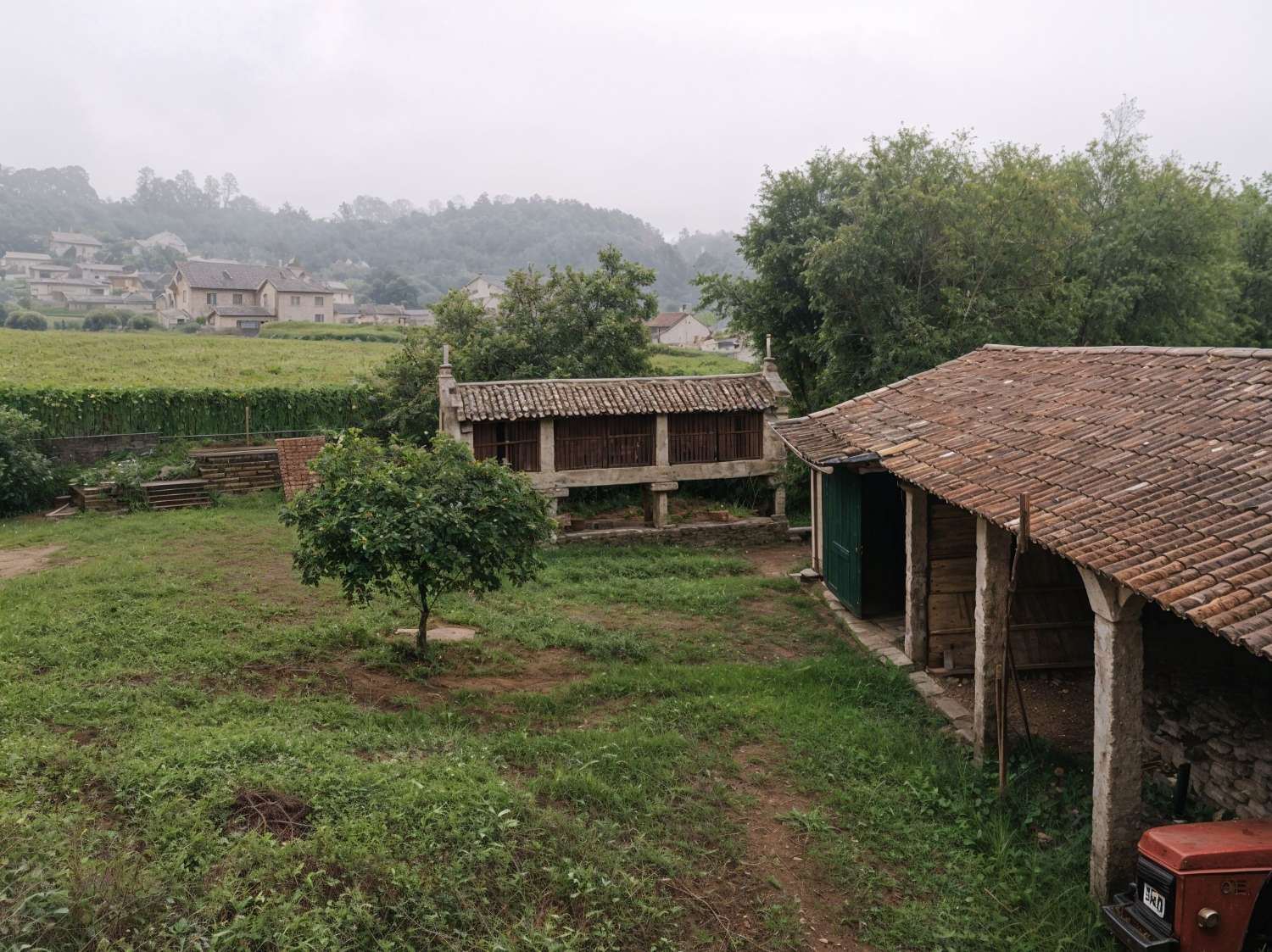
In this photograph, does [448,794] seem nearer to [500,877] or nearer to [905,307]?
[500,877]

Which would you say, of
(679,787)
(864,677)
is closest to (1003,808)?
(679,787)

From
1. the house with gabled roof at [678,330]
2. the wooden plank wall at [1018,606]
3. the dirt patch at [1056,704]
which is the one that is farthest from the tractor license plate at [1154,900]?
the house with gabled roof at [678,330]

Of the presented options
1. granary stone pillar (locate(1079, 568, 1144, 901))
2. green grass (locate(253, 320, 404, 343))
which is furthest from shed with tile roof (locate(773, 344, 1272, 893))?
green grass (locate(253, 320, 404, 343))

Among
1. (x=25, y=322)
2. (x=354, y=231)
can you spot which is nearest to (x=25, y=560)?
(x=25, y=322)

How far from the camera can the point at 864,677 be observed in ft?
37.0

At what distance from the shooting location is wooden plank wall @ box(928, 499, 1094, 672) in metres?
11.0

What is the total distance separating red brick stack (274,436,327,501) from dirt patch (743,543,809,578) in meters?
12.0

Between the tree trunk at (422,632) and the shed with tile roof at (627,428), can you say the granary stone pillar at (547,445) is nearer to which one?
the shed with tile roof at (627,428)

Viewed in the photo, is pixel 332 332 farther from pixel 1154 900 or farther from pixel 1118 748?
pixel 1154 900

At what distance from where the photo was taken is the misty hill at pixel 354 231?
120812 millimetres

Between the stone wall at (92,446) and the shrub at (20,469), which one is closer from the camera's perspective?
the shrub at (20,469)

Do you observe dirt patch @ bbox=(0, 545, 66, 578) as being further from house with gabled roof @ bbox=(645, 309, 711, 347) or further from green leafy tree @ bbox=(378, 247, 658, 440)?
house with gabled roof @ bbox=(645, 309, 711, 347)

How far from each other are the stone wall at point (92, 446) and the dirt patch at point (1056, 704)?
23367 millimetres

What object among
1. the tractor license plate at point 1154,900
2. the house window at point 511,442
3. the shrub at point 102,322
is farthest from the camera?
the shrub at point 102,322
